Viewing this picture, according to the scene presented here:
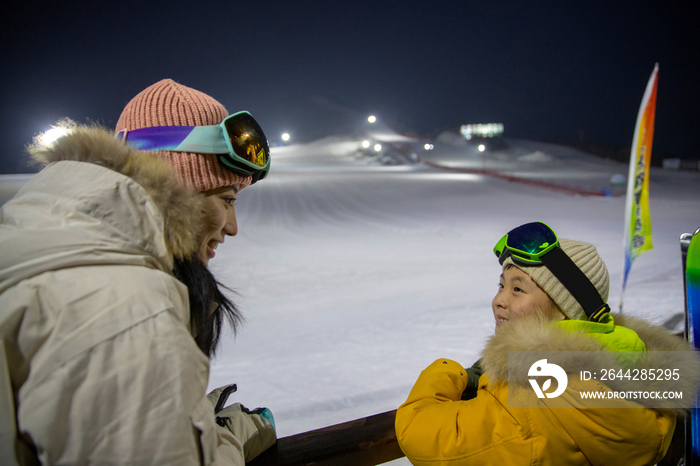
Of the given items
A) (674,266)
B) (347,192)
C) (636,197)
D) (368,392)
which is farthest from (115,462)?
(347,192)

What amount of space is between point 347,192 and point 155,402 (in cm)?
1477

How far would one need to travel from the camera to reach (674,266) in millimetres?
6074

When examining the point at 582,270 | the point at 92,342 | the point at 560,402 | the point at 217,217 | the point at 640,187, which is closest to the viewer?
the point at 92,342

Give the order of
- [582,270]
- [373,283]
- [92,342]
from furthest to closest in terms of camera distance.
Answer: [373,283] → [582,270] → [92,342]

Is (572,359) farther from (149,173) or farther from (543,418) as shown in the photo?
(149,173)

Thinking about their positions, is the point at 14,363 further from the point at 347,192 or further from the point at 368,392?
the point at 347,192

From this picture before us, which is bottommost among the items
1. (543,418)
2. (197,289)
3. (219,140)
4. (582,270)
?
(543,418)

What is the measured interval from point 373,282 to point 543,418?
4643 mm

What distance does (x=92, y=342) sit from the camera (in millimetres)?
581

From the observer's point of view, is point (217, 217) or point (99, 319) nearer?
point (99, 319)

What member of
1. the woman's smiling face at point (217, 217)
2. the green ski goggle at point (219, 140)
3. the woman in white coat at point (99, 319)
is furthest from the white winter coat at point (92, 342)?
the green ski goggle at point (219, 140)

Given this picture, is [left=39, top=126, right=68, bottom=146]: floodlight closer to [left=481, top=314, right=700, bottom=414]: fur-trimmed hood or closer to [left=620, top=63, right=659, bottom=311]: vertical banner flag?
[left=481, top=314, right=700, bottom=414]: fur-trimmed hood

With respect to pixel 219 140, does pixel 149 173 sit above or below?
below

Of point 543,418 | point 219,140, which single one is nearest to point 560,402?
point 543,418
